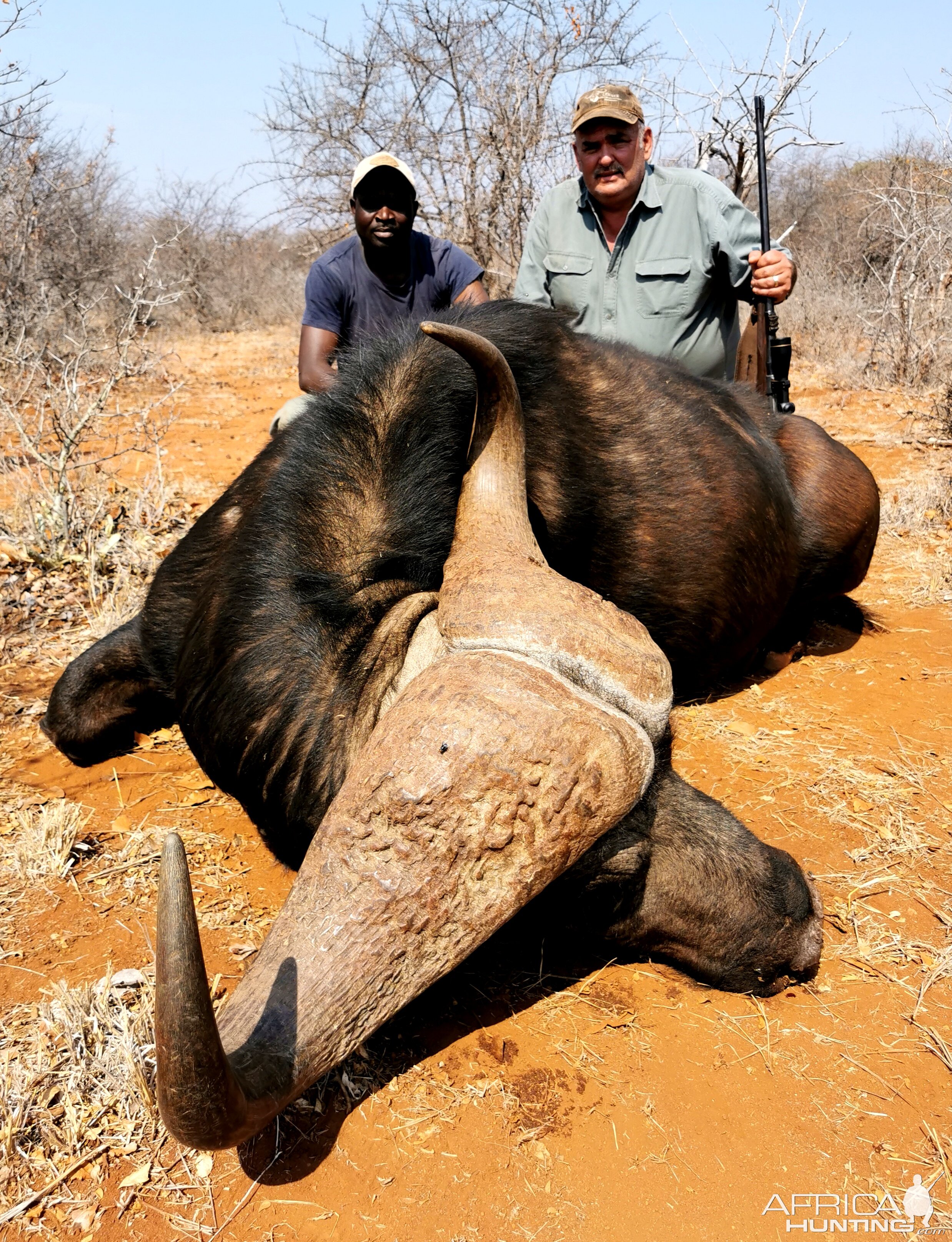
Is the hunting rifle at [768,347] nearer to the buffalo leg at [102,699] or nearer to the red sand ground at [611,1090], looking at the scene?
the red sand ground at [611,1090]

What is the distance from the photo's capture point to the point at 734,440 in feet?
12.7

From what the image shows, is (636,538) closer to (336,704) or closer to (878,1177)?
(336,704)

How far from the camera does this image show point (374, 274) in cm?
570

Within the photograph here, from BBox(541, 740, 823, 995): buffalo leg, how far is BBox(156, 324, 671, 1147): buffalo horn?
0.29 meters

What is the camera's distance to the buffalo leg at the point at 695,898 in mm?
2088

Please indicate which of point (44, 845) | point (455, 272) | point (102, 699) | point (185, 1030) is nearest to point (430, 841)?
point (185, 1030)

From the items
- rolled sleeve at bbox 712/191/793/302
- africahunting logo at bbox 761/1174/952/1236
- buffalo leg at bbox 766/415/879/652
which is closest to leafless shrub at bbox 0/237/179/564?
rolled sleeve at bbox 712/191/793/302

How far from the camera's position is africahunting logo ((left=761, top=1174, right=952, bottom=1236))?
1.85 metres

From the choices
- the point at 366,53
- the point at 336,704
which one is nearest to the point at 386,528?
the point at 336,704

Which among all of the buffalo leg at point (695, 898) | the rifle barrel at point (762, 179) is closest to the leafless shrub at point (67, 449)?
the rifle barrel at point (762, 179)

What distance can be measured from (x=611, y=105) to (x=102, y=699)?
3944mm

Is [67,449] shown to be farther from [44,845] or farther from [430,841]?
[430,841]

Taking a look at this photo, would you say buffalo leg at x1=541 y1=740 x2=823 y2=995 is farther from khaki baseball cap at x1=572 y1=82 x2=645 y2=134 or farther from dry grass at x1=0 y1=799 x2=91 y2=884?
khaki baseball cap at x1=572 y1=82 x2=645 y2=134

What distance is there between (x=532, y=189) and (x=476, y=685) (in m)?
11.6
